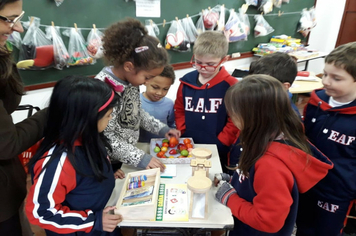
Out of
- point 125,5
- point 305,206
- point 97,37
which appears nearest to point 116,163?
point 305,206

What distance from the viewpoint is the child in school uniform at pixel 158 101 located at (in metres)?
1.86

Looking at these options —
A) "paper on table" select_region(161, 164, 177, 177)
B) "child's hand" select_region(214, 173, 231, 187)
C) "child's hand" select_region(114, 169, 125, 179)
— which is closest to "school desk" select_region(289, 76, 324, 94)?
"child's hand" select_region(214, 173, 231, 187)

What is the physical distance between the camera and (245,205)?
3.35ft

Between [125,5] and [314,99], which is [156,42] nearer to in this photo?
[314,99]

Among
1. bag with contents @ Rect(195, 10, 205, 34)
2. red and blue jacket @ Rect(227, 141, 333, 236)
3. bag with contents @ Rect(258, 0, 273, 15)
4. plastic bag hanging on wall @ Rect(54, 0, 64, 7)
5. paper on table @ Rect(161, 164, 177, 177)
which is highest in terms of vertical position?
bag with contents @ Rect(258, 0, 273, 15)

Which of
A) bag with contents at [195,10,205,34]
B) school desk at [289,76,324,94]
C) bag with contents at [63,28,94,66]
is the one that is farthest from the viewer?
bag with contents at [195,10,205,34]

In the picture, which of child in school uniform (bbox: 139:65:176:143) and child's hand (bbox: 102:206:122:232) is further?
child in school uniform (bbox: 139:65:176:143)

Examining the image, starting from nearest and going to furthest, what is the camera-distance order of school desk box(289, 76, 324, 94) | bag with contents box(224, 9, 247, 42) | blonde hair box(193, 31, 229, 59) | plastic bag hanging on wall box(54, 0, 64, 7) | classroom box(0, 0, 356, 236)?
1. classroom box(0, 0, 356, 236)
2. blonde hair box(193, 31, 229, 59)
3. plastic bag hanging on wall box(54, 0, 64, 7)
4. school desk box(289, 76, 324, 94)
5. bag with contents box(224, 9, 247, 42)

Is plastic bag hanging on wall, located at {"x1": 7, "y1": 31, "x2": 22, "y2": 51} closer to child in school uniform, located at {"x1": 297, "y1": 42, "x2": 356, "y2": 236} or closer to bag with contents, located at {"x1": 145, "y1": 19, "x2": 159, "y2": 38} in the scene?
bag with contents, located at {"x1": 145, "y1": 19, "x2": 159, "y2": 38}

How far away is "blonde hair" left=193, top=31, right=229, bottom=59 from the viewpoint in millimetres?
1610

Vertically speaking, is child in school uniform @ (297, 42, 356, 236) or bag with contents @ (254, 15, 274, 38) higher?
bag with contents @ (254, 15, 274, 38)

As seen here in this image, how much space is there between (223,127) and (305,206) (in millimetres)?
687

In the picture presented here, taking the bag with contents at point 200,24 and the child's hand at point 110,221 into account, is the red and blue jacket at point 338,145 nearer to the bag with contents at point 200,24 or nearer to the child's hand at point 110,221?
the child's hand at point 110,221

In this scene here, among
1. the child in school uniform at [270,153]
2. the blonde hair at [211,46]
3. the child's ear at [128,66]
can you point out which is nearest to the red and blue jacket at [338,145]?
the child in school uniform at [270,153]
